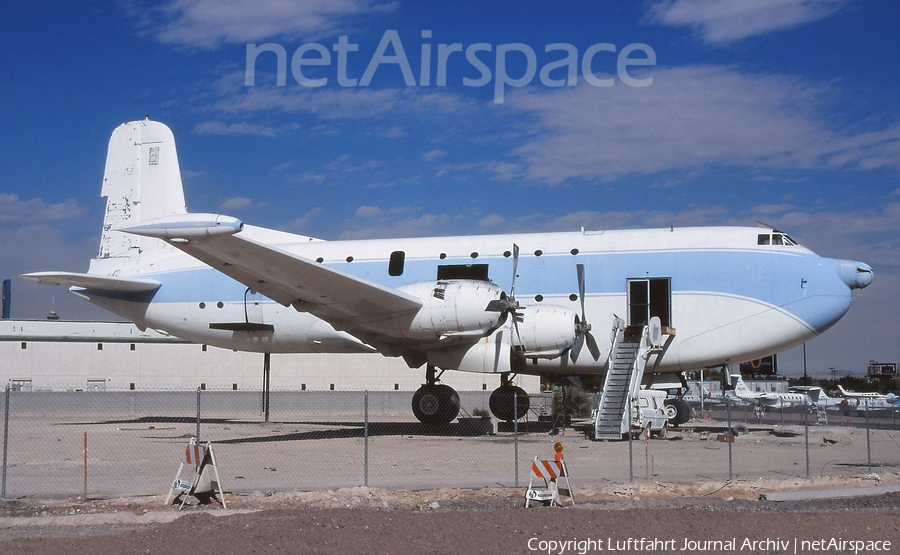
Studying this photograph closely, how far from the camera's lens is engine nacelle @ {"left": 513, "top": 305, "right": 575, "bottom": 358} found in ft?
61.2

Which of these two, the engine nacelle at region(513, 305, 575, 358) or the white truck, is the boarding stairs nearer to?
the white truck

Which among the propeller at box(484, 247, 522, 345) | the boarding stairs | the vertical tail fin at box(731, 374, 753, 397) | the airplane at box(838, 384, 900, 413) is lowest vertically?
the airplane at box(838, 384, 900, 413)

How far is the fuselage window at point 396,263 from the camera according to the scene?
68.9 ft

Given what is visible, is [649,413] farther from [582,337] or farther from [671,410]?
[671,410]

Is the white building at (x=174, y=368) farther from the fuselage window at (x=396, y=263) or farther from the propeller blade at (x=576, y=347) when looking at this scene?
the propeller blade at (x=576, y=347)

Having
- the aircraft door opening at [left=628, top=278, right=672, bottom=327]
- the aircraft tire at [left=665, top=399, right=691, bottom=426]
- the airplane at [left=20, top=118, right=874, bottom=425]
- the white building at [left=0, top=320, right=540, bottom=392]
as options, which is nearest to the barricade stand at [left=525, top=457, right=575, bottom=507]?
the airplane at [left=20, top=118, right=874, bottom=425]

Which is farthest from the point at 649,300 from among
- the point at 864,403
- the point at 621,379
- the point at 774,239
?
the point at 864,403

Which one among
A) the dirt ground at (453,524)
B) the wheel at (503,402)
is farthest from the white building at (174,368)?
→ the dirt ground at (453,524)

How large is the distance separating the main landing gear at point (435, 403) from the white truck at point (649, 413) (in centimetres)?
343

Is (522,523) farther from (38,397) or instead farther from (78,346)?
(78,346)

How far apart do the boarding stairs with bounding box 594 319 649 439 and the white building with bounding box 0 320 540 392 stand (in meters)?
23.2

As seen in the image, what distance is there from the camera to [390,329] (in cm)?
1850

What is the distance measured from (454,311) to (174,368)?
94.2 feet

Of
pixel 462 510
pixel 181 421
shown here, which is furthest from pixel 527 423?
pixel 462 510
